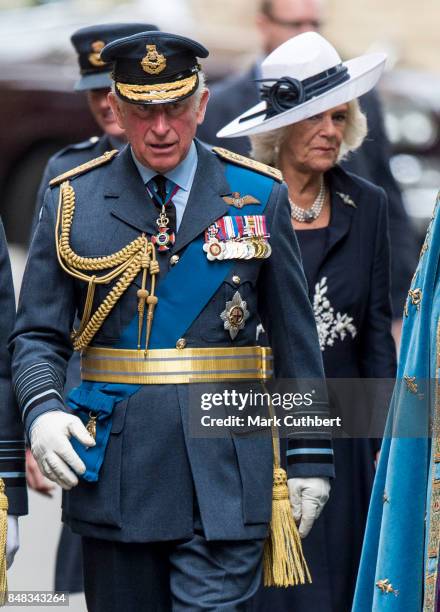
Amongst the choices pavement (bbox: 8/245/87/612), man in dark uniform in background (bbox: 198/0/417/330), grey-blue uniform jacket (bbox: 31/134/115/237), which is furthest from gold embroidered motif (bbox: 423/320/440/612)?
grey-blue uniform jacket (bbox: 31/134/115/237)

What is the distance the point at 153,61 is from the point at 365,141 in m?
2.28

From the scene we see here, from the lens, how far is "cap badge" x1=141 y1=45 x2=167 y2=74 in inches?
199

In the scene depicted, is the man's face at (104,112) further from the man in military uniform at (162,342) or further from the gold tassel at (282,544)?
the gold tassel at (282,544)

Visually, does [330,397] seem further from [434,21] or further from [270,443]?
[434,21]

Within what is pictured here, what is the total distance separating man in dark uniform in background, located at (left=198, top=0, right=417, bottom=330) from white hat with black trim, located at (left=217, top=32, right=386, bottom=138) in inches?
24.1

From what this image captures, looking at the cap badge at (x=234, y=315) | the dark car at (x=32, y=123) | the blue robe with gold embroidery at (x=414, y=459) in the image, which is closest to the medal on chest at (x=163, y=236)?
the cap badge at (x=234, y=315)

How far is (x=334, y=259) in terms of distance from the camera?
612 centimetres

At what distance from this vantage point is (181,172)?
517 cm

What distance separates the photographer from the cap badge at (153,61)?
16.6 feet

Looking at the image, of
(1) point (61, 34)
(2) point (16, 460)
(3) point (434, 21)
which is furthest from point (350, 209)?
(3) point (434, 21)

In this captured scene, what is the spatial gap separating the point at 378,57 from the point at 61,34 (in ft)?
22.8

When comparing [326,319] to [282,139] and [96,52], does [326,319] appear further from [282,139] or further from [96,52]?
[96,52]

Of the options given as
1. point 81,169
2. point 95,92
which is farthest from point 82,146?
point 81,169

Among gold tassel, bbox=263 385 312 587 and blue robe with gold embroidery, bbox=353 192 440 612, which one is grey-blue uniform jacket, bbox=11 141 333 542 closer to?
gold tassel, bbox=263 385 312 587
